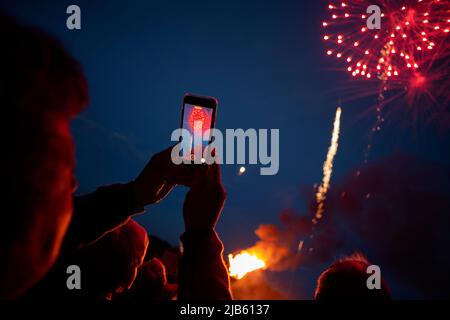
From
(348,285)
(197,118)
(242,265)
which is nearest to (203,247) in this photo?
(197,118)

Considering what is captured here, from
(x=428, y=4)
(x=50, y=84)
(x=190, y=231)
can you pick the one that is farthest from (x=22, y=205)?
(x=428, y=4)

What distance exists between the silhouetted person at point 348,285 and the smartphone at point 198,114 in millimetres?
1765

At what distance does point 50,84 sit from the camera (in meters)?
1.14

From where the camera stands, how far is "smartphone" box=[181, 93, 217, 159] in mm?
2627

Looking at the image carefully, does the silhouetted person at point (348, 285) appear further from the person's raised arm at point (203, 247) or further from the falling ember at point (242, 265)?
the falling ember at point (242, 265)

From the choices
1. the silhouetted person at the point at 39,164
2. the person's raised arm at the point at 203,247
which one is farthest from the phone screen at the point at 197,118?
the silhouetted person at the point at 39,164

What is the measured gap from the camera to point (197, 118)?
107 inches

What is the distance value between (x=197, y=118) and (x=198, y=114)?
4 cm

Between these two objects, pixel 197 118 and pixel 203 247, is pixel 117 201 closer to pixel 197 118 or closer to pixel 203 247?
pixel 203 247

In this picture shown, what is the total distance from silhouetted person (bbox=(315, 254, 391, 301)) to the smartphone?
177 centimetres

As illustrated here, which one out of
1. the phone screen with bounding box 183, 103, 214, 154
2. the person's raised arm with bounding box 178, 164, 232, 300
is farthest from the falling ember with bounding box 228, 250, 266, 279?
the person's raised arm with bounding box 178, 164, 232, 300

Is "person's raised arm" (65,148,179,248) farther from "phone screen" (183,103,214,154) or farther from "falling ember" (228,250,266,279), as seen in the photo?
"falling ember" (228,250,266,279)
